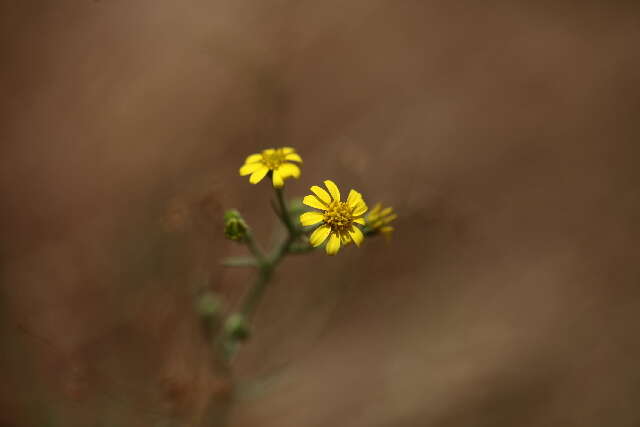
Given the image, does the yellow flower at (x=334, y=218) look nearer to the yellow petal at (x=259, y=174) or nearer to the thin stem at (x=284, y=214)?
the thin stem at (x=284, y=214)

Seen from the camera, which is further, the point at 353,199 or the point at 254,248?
the point at 254,248

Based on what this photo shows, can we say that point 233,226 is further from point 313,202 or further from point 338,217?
point 338,217

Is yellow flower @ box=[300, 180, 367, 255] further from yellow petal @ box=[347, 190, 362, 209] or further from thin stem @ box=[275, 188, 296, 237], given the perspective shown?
thin stem @ box=[275, 188, 296, 237]

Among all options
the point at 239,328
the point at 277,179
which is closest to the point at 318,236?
the point at 277,179

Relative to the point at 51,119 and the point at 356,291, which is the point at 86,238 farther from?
the point at 356,291

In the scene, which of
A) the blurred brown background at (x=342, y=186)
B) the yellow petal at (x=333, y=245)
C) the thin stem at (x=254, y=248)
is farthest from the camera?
the blurred brown background at (x=342, y=186)

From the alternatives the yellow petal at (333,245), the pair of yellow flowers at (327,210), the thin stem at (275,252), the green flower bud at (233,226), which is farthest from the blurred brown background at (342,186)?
the yellow petal at (333,245)

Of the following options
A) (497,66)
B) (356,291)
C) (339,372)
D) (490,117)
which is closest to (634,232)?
(490,117)
